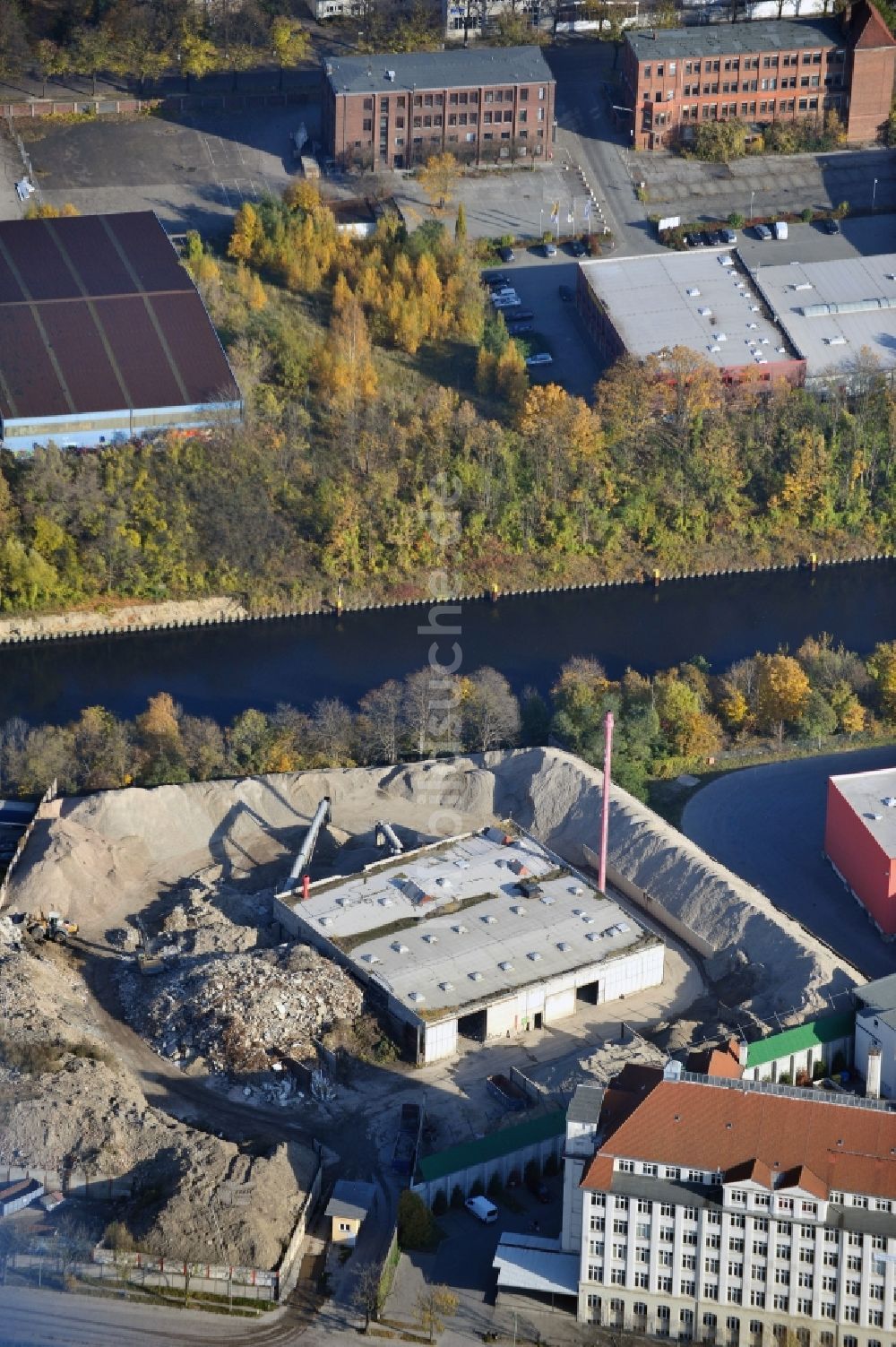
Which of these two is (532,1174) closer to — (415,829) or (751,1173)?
(751,1173)

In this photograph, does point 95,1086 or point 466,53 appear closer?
point 95,1086

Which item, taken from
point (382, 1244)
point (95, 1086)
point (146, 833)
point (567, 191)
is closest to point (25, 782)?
point (146, 833)

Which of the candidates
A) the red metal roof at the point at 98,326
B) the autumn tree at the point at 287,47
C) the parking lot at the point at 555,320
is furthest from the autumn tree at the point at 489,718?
the autumn tree at the point at 287,47

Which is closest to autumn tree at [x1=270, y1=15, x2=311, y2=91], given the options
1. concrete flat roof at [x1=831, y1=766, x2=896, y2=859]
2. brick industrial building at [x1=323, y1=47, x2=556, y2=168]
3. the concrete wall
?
brick industrial building at [x1=323, y1=47, x2=556, y2=168]

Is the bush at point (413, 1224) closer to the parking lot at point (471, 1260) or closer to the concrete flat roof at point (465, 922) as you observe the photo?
the parking lot at point (471, 1260)

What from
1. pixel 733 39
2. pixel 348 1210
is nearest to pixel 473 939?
pixel 348 1210

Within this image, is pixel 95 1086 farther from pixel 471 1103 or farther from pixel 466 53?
pixel 466 53

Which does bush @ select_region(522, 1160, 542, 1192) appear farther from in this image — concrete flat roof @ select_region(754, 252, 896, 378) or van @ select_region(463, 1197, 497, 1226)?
concrete flat roof @ select_region(754, 252, 896, 378)
